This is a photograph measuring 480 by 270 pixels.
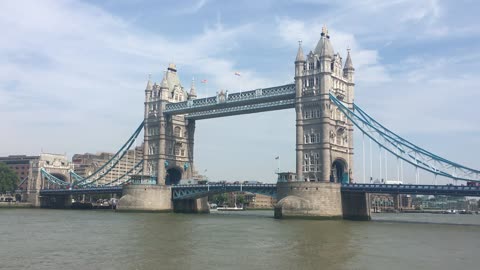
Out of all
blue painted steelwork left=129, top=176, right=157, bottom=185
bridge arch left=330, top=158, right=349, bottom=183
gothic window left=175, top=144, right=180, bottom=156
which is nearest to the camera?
bridge arch left=330, top=158, right=349, bottom=183

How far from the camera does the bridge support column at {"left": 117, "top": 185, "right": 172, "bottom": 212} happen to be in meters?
98.2

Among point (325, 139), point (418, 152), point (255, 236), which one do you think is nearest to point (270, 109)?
point (325, 139)

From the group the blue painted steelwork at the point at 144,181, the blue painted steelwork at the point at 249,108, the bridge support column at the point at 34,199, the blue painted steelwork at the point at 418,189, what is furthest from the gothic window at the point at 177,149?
the bridge support column at the point at 34,199

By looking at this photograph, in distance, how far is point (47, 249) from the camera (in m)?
37.7

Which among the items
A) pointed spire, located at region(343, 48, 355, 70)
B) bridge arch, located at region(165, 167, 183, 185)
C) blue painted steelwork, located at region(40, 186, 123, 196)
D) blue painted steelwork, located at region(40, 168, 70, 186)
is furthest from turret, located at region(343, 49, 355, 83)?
blue painted steelwork, located at region(40, 168, 70, 186)

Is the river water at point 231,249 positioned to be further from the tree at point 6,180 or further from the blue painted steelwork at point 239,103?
the tree at point 6,180

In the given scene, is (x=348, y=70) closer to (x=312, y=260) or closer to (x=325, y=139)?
(x=325, y=139)

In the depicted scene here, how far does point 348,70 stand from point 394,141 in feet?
61.6

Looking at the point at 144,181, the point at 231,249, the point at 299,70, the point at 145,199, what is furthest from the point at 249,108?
the point at 231,249

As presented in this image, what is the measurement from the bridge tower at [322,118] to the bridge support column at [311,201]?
3.11 m

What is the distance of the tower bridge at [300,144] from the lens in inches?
2965

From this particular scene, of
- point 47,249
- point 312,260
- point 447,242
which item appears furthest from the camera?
point 447,242

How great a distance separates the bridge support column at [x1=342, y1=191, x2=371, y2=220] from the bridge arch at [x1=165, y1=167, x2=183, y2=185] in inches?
1746

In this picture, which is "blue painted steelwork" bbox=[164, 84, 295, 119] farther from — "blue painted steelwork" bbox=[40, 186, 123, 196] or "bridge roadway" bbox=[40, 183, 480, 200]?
"blue painted steelwork" bbox=[40, 186, 123, 196]
